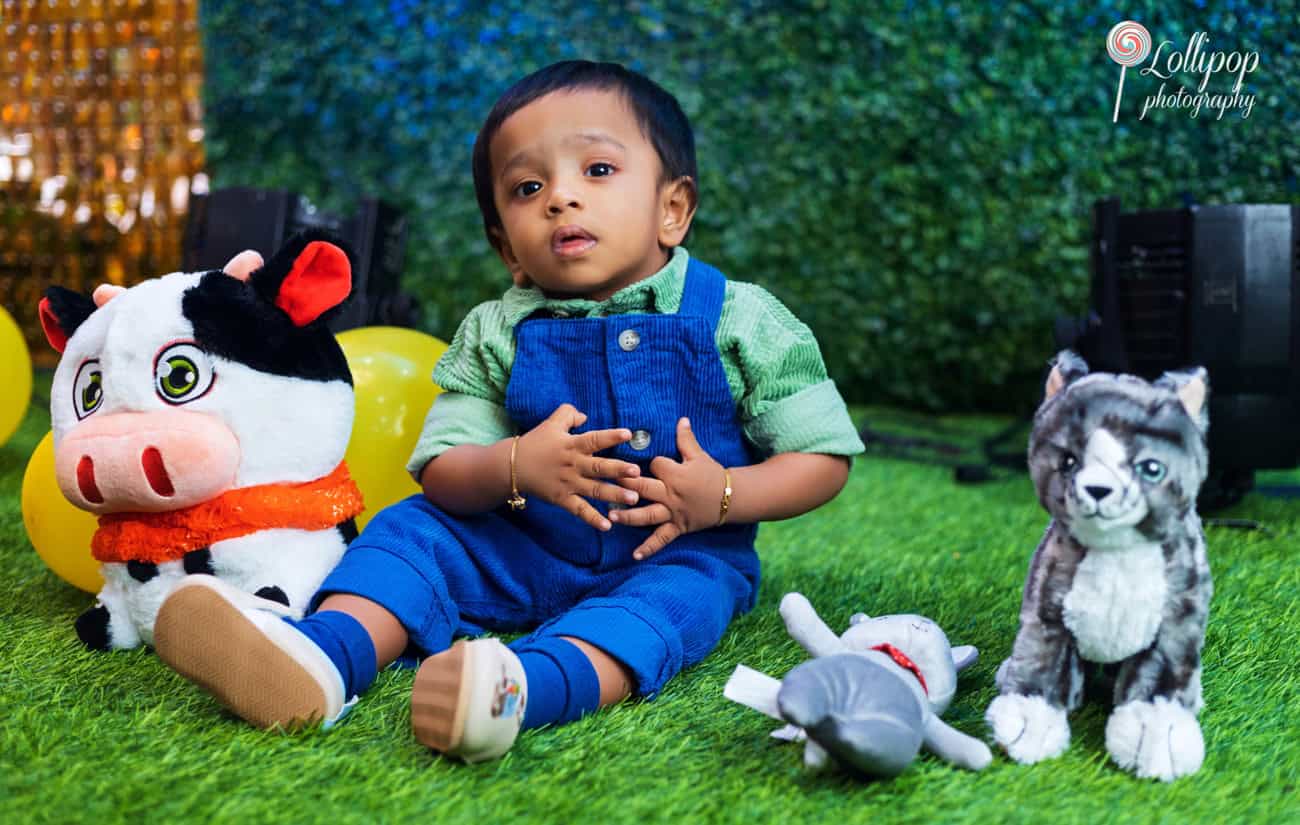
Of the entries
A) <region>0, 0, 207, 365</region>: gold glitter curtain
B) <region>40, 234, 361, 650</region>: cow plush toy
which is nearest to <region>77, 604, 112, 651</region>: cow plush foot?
<region>40, 234, 361, 650</region>: cow plush toy

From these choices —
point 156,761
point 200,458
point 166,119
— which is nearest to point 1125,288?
point 200,458

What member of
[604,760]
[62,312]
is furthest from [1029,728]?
[62,312]

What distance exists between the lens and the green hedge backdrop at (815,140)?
296 cm

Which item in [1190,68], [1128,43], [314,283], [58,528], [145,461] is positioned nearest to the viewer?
[145,461]

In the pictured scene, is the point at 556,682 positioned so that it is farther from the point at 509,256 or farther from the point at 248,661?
the point at 509,256

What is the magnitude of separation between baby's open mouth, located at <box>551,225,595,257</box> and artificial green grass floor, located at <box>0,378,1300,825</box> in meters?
0.47

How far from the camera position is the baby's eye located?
50.4 inches

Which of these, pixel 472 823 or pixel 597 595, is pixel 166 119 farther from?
pixel 472 823

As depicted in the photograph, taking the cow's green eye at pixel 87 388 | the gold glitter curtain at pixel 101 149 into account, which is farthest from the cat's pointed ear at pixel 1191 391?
the gold glitter curtain at pixel 101 149

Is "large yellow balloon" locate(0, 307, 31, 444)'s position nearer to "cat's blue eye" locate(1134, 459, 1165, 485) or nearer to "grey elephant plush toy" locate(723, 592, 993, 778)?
"grey elephant plush toy" locate(723, 592, 993, 778)

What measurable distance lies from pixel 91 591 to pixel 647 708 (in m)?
0.77

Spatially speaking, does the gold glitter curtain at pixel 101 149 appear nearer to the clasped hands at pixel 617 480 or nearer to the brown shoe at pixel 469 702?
the clasped hands at pixel 617 480

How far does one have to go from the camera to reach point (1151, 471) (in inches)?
34.2

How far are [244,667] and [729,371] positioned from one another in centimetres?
60
